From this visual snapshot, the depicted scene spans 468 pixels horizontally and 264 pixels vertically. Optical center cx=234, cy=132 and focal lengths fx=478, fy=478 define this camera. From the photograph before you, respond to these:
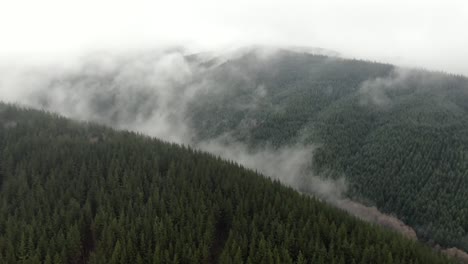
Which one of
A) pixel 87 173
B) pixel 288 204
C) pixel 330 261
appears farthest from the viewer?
pixel 87 173

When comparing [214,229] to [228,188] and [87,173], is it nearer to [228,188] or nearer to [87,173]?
[228,188]

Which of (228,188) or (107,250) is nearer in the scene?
(107,250)

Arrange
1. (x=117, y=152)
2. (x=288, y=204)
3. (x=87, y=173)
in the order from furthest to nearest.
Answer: (x=117, y=152) → (x=87, y=173) → (x=288, y=204)

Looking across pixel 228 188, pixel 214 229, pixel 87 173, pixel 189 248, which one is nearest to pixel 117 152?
pixel 87 173

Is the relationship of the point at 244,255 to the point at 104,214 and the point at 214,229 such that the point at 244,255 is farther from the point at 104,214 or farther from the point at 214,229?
the point at 104,214

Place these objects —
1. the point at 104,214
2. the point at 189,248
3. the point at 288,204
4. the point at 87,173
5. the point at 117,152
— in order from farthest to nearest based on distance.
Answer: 1. the point at 117,152
2. the point at 87,173
3. the point at 288,204
4. the point at 104,214
5. the point at 189,248

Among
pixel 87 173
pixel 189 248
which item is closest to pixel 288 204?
pixel 189 248
